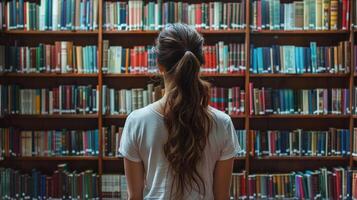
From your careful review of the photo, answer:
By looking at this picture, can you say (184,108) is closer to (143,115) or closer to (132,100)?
(143,115)

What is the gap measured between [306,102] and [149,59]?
1444 mm

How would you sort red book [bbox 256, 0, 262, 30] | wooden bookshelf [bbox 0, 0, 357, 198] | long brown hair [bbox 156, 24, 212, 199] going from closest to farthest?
long brown hair [bbox 156, 24, 212, 199] < red book [bbox 256, 0, 262, 30] < wooden bookshelf [bbox 0, 0, 357, 198]

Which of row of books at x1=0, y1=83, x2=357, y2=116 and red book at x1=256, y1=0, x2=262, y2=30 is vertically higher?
red book at x1=256, y1=0, x2=262, y2=30

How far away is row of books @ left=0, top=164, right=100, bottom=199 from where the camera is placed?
3885 mm

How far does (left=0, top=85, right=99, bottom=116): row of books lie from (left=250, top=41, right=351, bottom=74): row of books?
1467 mm

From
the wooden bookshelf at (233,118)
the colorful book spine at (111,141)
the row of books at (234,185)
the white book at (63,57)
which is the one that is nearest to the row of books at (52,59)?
the white book at (63,57)

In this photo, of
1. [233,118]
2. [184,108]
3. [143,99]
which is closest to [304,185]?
[233,118]

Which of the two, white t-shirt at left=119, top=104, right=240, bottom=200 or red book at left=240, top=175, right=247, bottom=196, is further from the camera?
red book at left=240, top=175, right=247, bottom=196

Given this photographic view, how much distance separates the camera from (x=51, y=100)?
3934 mm

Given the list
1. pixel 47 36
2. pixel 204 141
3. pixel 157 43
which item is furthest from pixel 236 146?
pixel 47 36

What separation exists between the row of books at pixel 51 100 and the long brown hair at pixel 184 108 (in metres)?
2.57

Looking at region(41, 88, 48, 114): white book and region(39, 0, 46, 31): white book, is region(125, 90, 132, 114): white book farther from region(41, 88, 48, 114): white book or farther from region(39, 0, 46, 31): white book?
region(39, 0, 46, 31): white book

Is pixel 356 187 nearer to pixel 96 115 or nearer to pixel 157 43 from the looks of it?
pixel 96 115

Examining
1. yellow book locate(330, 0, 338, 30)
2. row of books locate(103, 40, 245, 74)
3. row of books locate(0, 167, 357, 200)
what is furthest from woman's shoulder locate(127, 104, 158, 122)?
yellow book locate(330, 0, 338, 30)
